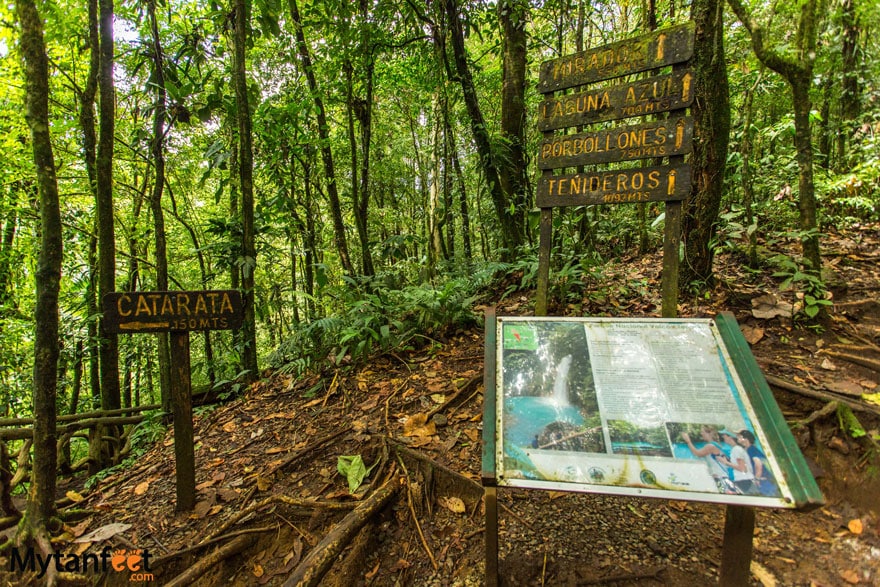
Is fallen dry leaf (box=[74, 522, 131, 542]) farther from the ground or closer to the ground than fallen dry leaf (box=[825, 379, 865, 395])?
closer to the ground

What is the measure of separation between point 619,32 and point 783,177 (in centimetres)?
399

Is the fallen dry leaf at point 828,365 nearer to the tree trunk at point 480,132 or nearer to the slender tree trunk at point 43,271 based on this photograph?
the tree trunk at point 480,132

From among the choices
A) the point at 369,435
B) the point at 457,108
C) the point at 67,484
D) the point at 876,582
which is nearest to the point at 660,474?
the point at 876,582

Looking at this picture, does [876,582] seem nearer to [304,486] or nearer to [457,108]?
[304,486]

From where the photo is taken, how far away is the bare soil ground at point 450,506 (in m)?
2.27

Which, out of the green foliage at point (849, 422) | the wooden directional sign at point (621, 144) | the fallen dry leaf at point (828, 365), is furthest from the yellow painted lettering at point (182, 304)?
the fallen dry leaf at point (828, 365)

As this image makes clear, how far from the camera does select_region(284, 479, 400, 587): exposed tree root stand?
7.15ft

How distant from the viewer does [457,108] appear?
8.09 m

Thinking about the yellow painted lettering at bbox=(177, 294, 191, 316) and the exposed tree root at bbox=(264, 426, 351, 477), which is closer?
the yellow painted lettering at bbox=(177, 294, 191, 316)

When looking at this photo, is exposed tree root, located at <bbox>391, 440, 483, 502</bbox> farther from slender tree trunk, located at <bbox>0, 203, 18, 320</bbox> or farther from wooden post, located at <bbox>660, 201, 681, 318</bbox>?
Answer: slender tree trunk, located at <bbox>0, 203, 18, 320</bbox>

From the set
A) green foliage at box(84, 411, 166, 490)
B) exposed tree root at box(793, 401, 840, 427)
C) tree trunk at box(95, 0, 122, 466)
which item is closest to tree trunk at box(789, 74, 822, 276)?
exposed tree root at box(793, 401, 840, 427)

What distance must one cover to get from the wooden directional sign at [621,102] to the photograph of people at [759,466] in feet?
8.40

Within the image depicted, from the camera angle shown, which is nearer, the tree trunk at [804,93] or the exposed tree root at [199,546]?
the exposed tree root at [199,546]

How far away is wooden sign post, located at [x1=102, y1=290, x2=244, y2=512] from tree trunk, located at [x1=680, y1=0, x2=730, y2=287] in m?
5.05
